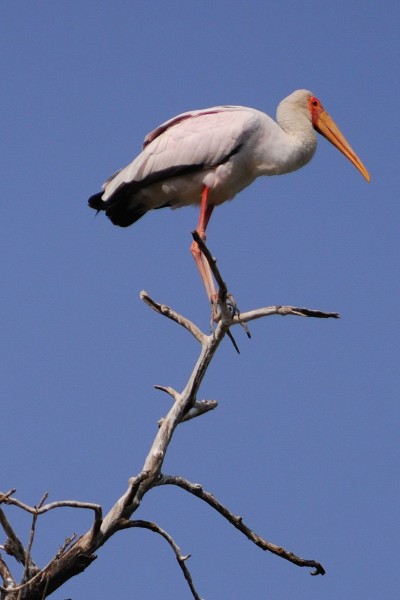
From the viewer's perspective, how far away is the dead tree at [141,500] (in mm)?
7945

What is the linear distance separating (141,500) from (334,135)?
5.59 meters

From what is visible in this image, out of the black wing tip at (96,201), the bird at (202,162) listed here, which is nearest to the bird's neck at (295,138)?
the bird at (202,162)

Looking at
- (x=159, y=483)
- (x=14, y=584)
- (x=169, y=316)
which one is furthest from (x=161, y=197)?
(x=14, y=584)

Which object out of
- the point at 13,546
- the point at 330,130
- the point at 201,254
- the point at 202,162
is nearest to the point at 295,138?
the point at 202,162

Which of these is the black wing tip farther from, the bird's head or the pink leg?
the bird's head

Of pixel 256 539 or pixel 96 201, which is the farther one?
pixel 96 201

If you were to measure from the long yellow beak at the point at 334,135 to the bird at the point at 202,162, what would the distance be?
38.0 inches

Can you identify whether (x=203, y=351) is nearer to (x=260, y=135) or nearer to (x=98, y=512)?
(x=98, y=512)

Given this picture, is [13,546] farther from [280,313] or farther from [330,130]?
[330,130]

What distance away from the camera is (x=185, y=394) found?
8789 millimetres

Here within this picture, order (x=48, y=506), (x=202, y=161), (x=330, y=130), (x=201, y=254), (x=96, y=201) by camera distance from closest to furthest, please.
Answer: (x=48, y=506) < (x=201, y=254) < (x=202, y=161) < (x=96, y=201) < (x=330, y=130)

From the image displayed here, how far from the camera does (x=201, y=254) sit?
10.6m

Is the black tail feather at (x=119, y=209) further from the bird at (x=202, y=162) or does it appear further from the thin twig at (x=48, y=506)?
the thin twig at (x=48, y=506)

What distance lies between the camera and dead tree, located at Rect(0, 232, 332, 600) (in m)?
7.95
